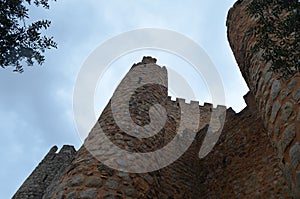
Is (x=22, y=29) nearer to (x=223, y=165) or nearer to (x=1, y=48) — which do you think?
(x=1, y=48)

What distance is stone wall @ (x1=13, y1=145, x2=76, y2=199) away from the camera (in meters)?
12.8

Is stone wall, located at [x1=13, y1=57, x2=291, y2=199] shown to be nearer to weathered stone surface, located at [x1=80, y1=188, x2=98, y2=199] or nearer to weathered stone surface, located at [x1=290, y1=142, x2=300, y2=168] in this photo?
weathered stone surface, located at [x1=80, y1=188, x2=98, y2=199]

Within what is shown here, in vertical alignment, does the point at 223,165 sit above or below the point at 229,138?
below

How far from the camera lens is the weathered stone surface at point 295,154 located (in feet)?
8.26

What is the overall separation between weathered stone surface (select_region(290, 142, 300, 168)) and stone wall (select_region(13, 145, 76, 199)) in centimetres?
1129

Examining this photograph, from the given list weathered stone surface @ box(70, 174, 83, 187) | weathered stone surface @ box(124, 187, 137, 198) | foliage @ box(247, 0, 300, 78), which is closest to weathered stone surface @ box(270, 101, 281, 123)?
foliage @ box(247, 0, 300, 78)

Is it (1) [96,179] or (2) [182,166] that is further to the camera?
(2) [182,166]

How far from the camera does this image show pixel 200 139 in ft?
27.8

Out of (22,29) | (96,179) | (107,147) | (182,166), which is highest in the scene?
(22,29)

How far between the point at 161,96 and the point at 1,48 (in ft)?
12.8

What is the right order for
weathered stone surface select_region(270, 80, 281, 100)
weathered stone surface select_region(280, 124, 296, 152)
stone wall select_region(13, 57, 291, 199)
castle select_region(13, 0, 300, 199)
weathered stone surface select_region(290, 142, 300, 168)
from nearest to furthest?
weathered stone surface select_region(290, 142, 300, 168) < weathered stone surface select_region(280, 124, 296, 152) < castle select_region(13, 0, 300, 199) < weathered stone surface select_region(270, 80, 281, 100) < stone wall select_region(13, 57, 291, 199)

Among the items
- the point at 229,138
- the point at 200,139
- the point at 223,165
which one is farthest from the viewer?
the point at 200,139

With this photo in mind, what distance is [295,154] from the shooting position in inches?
101

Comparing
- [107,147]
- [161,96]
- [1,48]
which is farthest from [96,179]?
[161,96]
